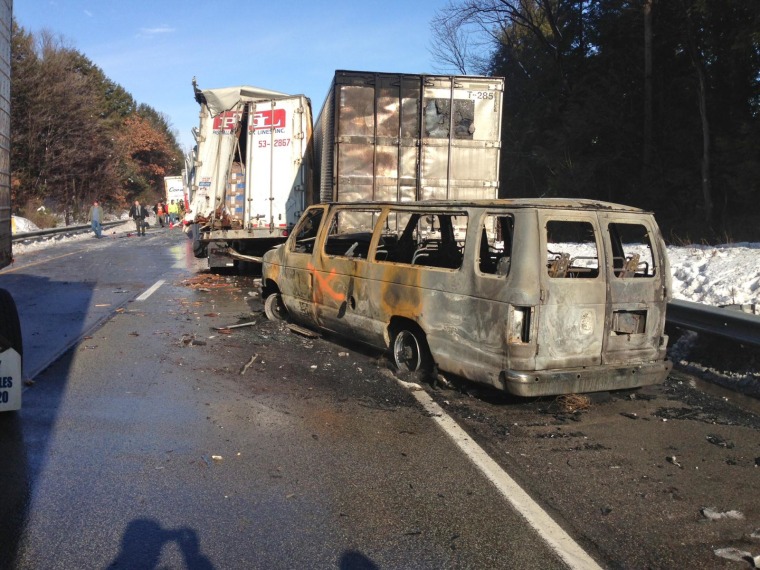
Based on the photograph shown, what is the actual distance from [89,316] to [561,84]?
25.5 m

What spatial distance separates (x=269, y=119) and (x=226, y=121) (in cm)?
108

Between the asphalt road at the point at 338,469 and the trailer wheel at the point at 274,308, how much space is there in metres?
1.82

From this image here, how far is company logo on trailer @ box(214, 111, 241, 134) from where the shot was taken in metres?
14.9

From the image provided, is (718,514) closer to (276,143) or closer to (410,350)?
(410,350)

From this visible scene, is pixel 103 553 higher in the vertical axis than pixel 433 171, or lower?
lower

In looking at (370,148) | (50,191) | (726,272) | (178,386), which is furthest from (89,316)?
(50,191)

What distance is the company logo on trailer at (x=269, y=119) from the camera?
1456cm

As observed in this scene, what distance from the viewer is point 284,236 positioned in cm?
1458

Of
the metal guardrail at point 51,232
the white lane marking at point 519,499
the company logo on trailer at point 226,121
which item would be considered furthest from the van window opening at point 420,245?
the metal guardrail at point 51,232

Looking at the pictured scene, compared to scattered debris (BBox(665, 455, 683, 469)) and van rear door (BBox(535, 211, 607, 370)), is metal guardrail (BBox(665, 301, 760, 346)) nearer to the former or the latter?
van rear door (BBox(535, 211, 607, 370))

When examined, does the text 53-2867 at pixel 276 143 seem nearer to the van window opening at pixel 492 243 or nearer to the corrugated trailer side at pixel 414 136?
the corrugated trailer side at pixel 414 136

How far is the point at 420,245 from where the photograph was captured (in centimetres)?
764

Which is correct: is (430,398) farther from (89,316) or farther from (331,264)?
(89,316)

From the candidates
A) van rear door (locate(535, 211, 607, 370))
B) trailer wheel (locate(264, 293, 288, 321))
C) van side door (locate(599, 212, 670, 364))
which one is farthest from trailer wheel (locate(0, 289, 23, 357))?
van side door (locate(599, 212, 670, 364))
